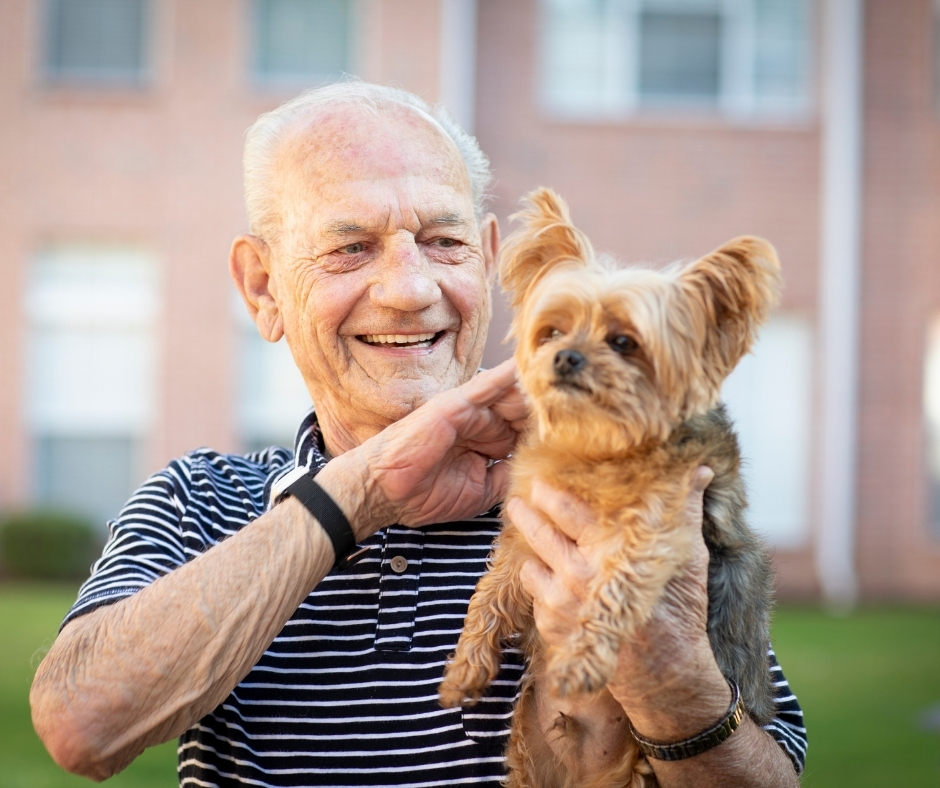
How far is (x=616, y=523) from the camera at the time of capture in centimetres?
240

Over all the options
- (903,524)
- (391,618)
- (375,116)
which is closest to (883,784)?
(391,618)

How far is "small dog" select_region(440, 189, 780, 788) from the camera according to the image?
2309 millimetres

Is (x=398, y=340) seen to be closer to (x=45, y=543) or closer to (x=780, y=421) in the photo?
(x=45, y=543)

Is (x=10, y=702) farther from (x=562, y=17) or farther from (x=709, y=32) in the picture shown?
(x=709, y=32)

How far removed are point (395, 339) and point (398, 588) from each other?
64 centimetres

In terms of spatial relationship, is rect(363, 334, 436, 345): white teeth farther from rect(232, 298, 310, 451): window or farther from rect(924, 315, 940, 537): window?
rect(924, 315, 940, 537): window

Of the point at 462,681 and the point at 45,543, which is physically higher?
the point at 462,681

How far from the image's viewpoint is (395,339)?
283 centimetres

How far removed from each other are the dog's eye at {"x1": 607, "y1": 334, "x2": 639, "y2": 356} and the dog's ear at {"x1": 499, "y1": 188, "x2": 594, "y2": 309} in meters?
0.25

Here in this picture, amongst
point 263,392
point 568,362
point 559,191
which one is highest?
point 559,191

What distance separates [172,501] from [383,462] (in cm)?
61

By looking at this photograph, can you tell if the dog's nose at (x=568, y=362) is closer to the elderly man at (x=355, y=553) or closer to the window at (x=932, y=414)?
the elderly man at (x=355, y=553)

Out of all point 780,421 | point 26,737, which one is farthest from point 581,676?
point 780,421

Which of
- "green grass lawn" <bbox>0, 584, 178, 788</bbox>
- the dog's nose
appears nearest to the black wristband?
the dog's nose
